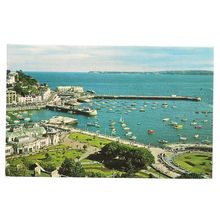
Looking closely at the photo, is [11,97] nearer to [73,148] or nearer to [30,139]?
[30,139]

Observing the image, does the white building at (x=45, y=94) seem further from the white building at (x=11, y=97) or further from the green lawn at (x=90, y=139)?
the green lawn at (x=90, y=139)

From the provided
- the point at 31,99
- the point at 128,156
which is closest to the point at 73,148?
the point at 128,156

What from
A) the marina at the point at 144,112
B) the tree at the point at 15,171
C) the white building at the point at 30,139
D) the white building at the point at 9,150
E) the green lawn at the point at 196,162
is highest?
the marina at the point at 144,112

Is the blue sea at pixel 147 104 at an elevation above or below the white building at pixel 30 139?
above

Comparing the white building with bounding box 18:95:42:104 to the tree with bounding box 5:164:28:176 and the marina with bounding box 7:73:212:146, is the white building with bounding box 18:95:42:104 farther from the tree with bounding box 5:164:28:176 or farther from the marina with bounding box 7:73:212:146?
the tree with bounding box 5:164:28:176

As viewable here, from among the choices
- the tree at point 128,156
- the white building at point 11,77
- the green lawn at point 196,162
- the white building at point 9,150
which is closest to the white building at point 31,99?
the white building at point 11,77

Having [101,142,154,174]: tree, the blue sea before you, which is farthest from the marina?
[101,142,154,174]: tree
